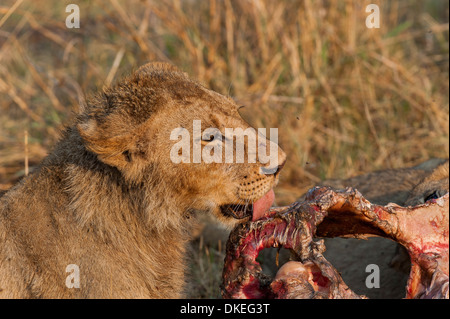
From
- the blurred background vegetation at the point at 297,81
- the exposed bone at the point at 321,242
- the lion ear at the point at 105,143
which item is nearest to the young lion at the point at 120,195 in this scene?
the lion ear at the point at 105,143

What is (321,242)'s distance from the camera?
2.93 meters

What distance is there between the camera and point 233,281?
3.02m

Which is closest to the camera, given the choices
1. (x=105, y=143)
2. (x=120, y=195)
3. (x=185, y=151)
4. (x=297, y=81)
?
(x=105, y=143)

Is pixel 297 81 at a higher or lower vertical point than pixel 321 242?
higher

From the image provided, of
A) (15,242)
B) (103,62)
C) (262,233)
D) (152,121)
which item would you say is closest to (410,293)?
(262,233)

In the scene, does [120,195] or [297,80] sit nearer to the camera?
[120,195]

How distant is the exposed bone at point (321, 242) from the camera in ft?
9.34

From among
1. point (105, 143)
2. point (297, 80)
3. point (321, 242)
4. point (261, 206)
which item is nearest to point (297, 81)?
point (297, 80)

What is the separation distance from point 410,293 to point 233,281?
2.65ft

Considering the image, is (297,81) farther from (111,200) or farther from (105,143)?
(105,143)

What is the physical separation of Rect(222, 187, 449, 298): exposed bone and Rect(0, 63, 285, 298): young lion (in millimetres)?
173

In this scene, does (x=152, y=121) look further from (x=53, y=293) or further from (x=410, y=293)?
(x=410, y=293)

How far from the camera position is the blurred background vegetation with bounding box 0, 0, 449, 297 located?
5789 millimetres

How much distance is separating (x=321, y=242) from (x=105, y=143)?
1.04 metres
